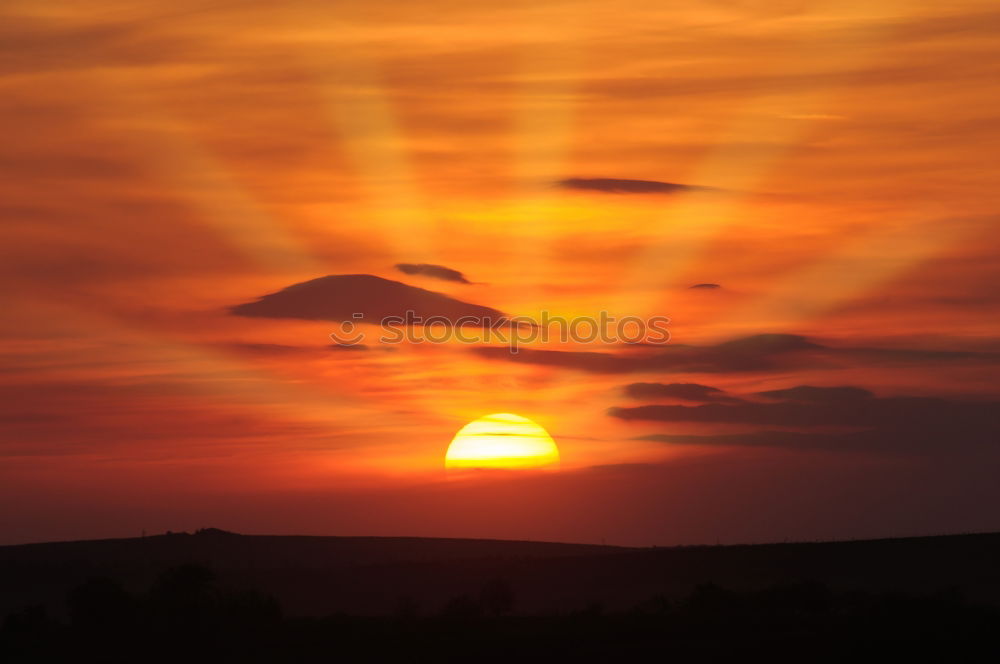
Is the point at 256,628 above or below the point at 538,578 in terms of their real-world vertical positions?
below

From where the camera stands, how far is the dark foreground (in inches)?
1674

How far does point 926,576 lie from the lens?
3051 inches

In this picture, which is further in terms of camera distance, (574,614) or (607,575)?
(607,575)

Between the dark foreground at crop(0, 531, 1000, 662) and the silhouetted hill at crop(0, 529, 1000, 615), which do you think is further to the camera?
the silhouetted hill at crop(0, 529, 1000, 615)

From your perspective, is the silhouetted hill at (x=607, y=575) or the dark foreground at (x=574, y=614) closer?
the dark foreground at (x=574, y=614)

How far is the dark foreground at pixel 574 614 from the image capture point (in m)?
42.5

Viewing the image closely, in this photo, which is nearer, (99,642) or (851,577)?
(99,642)

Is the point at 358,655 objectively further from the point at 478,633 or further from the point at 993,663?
the point at 993,663

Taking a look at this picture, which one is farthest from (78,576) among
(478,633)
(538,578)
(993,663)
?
(993,663)

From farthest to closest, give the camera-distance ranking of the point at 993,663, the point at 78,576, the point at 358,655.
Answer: the point at 78,576 < the point at 358,655 < the point at 993,663

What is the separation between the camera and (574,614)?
51938mm

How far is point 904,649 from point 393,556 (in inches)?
3380

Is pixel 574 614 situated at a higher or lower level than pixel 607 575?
lower

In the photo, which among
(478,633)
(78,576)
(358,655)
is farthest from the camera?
(78,576)
